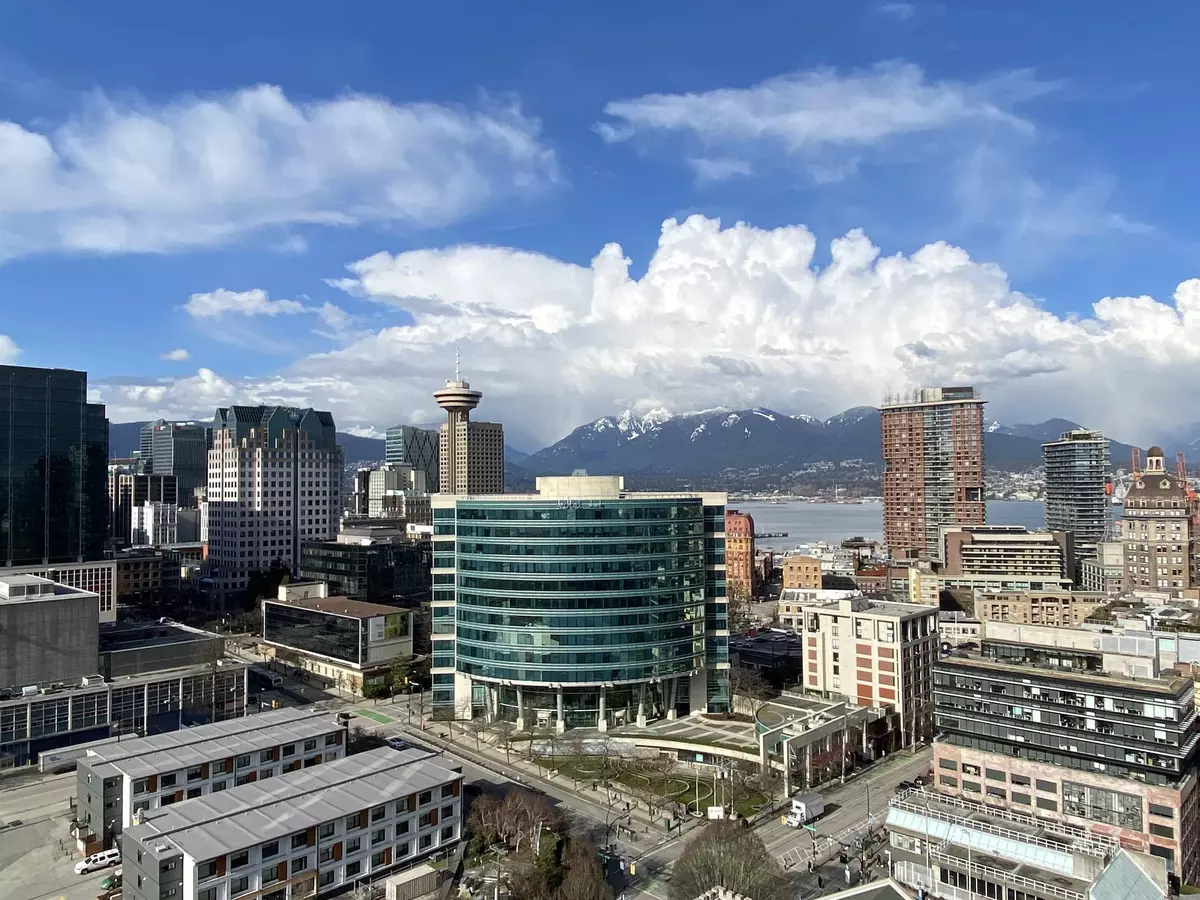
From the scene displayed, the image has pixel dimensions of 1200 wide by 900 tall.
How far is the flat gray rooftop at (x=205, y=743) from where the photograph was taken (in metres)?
43.4

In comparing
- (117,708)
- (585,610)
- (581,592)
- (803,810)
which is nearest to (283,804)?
(585,610)

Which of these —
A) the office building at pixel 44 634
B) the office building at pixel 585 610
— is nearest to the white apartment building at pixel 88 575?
the office building at pixel 44 634

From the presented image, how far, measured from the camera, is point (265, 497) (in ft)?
404

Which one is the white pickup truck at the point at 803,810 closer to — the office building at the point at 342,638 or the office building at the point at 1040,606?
the office building at the point at 342,638

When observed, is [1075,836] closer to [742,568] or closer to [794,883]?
[794,883]

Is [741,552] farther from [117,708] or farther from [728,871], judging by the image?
[728,871]

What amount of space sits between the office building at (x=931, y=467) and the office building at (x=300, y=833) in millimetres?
126159

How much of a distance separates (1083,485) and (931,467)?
25.8 m

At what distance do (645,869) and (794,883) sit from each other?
22.4ft

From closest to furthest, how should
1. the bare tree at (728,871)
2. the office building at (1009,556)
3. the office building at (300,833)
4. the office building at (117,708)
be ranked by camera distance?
Answer: the bare tree at (728,871), the office building at (300,833), the office building at (117,708), the office building at (1009,556)

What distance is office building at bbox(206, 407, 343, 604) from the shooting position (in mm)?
121125

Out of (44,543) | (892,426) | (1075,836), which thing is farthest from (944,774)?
(892,426)

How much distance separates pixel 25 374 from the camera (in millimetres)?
90000

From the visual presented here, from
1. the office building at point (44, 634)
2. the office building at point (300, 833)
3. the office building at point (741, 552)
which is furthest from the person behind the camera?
the office building at point (741, 552)
